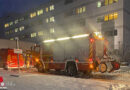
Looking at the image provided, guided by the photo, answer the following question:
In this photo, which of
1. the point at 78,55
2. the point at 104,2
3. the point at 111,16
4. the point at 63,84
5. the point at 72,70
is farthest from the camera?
the point at 104,2

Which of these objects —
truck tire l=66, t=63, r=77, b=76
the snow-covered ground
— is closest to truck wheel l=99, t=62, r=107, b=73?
the snow-covered ground

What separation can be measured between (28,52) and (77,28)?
22.4m

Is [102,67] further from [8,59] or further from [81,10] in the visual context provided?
[81,10]

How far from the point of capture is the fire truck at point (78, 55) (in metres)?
11.9

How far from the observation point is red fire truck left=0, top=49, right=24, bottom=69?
1958 cm

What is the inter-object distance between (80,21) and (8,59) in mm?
23026

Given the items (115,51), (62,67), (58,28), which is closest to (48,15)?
(58,28)

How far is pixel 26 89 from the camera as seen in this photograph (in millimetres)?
7137

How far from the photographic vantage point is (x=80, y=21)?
125 feet

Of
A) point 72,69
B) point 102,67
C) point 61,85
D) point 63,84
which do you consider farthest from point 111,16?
point 61,85

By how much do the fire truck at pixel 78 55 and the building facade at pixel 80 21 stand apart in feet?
58.0

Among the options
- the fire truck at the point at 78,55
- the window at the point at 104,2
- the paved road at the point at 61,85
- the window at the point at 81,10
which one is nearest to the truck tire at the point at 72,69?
the fire truck at the point at 78,55

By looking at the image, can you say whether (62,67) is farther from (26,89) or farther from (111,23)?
(111,23)

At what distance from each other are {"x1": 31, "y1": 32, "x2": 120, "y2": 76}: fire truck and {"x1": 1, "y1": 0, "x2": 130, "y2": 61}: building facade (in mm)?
17668
